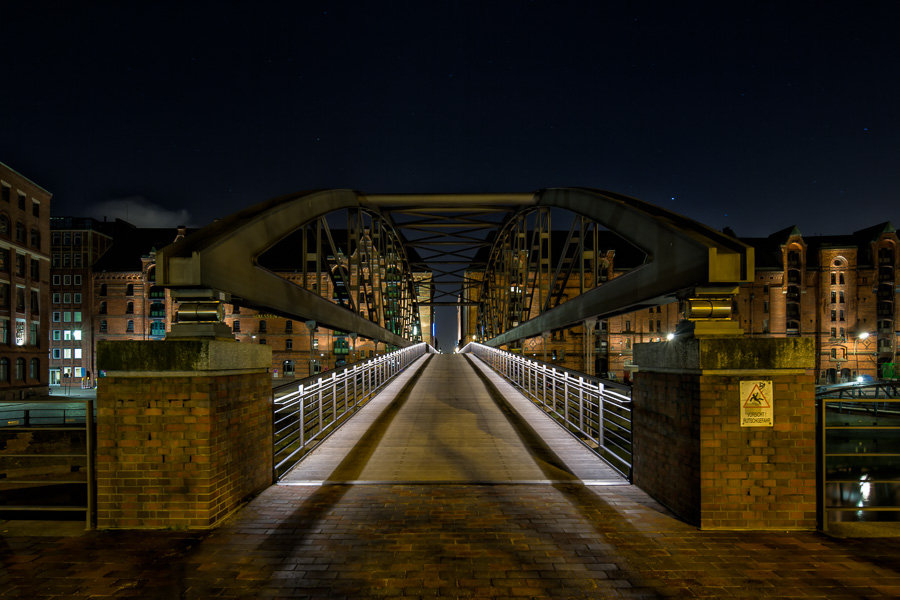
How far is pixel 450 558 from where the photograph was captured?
4031mm

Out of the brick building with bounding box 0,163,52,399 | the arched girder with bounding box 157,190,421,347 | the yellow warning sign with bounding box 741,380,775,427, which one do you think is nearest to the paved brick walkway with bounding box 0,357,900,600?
the yellow warning sign with bounding box 741,380,775,427

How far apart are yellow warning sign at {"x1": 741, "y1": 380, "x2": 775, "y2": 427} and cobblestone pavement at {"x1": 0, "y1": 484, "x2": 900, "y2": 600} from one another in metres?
1.00

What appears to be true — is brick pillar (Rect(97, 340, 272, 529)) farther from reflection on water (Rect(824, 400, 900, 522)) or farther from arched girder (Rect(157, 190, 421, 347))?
reflection on water (Rect(824, 400, 900, 522))

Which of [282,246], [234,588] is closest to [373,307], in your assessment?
[234,588]

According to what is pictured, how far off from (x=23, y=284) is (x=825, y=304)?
8040 cm

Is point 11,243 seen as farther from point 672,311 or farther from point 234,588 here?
point 672,311

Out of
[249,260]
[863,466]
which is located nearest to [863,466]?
[863,466]

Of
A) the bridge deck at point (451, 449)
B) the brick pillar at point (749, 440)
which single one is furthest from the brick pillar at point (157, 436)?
the brick pillar at point (749, 440)

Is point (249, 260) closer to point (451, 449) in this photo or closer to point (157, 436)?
point (157, 436)

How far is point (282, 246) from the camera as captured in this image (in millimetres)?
68000

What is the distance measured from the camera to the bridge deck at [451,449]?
6383 millimetres

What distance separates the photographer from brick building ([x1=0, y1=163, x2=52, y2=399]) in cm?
3700

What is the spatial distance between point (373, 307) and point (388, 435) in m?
18.8

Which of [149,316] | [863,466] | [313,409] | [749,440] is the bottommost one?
[863,466]
